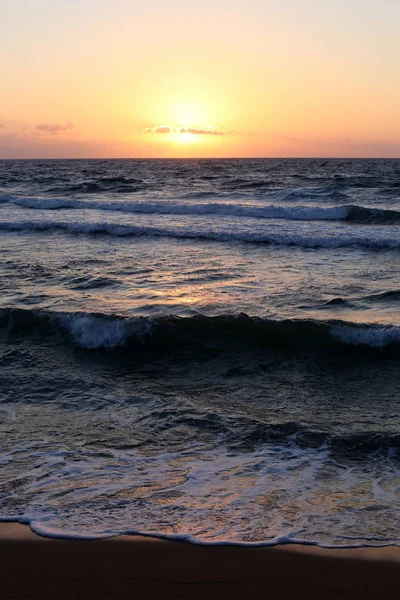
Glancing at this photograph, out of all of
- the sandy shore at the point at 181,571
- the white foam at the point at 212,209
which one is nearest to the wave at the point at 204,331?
the sandy shore at the point at 181,571

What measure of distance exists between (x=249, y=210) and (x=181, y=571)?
74.2 ft

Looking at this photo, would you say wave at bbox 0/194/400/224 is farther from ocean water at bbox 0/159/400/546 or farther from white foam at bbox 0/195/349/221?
ocean water at bbox 0/159/400/546

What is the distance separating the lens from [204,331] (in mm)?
9047

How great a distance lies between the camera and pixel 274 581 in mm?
3600

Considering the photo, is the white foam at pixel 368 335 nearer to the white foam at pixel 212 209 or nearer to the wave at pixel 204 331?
the wave at pixel 204 331

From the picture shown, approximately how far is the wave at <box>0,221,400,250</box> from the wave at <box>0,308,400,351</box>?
8.67 metres

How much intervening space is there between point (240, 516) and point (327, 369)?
3.81 meters

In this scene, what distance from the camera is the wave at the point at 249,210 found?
23.9 metres

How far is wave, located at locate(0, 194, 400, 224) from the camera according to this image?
23.9 m

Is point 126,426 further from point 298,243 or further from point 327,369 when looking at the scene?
point 298,243

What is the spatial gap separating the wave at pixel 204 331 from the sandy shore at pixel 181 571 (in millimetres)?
4708

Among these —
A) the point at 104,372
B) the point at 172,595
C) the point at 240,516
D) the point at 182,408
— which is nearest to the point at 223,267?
the point at 104,372

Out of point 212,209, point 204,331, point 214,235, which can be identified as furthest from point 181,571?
point 212,209

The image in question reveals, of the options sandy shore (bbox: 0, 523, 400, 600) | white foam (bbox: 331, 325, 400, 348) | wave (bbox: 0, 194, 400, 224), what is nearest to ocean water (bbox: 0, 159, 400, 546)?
white foam (bbox: 331, 325, 400, 348)
